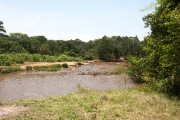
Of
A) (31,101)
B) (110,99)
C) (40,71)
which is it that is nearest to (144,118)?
(110,99)

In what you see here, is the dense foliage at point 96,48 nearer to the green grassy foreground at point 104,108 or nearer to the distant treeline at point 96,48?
the distant treeline at point 96,48

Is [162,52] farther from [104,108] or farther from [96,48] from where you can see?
[96,48]

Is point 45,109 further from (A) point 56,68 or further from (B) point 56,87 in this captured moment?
(A) point 56,68

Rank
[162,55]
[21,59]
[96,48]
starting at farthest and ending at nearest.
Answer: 1. [96,48]
2. [21,59]
3. [162,55]

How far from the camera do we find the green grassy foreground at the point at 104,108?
27.5 feet

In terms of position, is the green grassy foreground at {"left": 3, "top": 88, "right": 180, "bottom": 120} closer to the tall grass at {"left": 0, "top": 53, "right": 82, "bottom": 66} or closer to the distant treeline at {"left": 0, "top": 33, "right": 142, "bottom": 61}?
the tall grass at {"left": 0, "top": 53, "right": 82, "bottom": 66}

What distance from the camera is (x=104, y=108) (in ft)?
30.5

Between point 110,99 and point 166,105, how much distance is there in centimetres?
226

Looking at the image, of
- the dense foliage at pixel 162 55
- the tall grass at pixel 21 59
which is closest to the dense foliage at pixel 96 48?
the tall grass at pixel 21 59

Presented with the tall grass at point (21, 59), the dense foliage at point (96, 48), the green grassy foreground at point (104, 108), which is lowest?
the green grassy foreground at point (104, 108)

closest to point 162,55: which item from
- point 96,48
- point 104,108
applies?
point 104,108

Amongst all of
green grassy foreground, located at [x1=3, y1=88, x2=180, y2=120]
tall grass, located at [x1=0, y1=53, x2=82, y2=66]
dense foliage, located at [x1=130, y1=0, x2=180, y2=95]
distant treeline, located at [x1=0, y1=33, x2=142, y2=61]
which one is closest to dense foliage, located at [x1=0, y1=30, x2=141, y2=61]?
distant treeline, located at [x1=0, y1=33, x2=142, y2=61]

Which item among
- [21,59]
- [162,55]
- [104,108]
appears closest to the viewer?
[104,108]

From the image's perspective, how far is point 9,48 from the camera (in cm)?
4978
